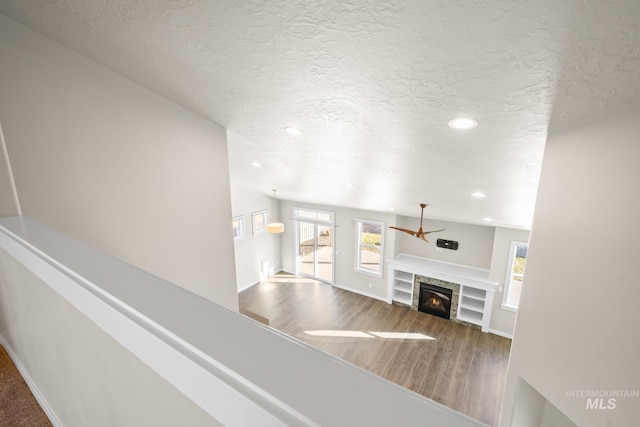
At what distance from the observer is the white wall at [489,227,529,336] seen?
18.9 ft

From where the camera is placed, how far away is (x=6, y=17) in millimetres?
1691

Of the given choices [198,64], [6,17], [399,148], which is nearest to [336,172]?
[399,148]

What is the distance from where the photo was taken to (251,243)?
7.98 m

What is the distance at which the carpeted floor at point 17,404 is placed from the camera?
1554 mm

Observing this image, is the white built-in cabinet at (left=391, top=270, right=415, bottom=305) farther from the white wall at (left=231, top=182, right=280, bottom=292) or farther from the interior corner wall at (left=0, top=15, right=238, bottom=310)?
the interior corner wall at (left=0, top=15, right=238, bottom=310)

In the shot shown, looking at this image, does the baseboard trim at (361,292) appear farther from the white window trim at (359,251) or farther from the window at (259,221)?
the window at (259,221)

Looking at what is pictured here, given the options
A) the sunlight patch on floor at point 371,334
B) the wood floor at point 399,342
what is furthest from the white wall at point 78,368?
the sunlight patch on floor at point 371,334

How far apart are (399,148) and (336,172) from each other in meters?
1.32

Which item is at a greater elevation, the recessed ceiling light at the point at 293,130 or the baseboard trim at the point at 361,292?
the recessed ceiling light at the point at 293,130

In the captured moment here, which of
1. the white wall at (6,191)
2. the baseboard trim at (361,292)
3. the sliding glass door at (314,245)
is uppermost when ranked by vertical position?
the white wall at (6,191)

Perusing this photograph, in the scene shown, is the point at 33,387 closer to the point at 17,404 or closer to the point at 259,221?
the point at 17,404

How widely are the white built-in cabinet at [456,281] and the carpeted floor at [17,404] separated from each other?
650cm

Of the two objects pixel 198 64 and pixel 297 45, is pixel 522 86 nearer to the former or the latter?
pixel 297 45

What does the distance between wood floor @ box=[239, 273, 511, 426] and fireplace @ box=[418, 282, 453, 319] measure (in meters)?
0.17
